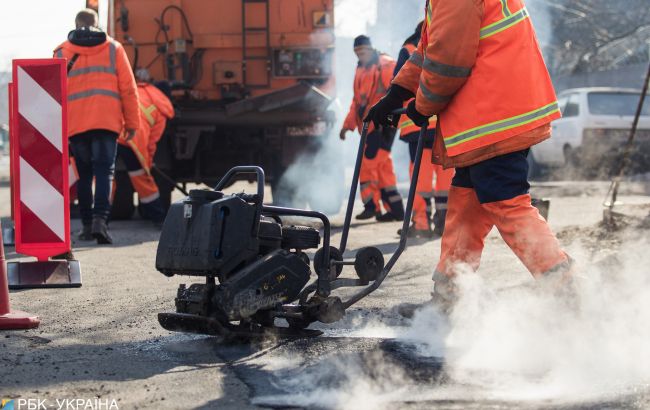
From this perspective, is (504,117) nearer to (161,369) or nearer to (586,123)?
(161,369)

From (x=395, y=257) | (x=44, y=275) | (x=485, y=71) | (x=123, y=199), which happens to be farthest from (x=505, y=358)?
(x=123, y=199)

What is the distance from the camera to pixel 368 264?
445cm

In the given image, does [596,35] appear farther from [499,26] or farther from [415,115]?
[499,26]

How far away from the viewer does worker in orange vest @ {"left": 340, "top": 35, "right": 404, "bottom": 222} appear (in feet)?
32.6

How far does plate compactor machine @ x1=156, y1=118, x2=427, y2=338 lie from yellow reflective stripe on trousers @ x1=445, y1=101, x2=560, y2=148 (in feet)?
1.83

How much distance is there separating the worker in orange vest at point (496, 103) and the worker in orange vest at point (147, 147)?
5.66m

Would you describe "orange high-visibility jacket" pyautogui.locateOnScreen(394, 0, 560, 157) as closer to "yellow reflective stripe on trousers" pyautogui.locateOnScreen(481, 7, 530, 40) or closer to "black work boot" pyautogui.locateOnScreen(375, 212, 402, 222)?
"yellow reflective stripe on trousers" pyautogui.locateOnScreen(481, 7, 530, 40)

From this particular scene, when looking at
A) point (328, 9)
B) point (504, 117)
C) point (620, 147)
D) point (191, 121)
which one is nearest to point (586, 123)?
point (620, 147)

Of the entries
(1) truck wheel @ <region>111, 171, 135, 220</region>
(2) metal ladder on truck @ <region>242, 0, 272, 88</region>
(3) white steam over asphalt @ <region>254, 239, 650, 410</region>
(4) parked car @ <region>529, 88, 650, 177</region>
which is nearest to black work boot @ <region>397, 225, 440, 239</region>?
(2) metal ladder on truck @ <region>242, 0, 272, 88</region>

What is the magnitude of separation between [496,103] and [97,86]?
4.66 meters

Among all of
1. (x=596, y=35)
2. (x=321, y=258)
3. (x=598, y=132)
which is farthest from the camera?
(x=596, y=35)

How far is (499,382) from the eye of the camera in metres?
3.40

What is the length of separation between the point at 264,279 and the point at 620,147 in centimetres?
1248

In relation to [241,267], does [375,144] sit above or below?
above
